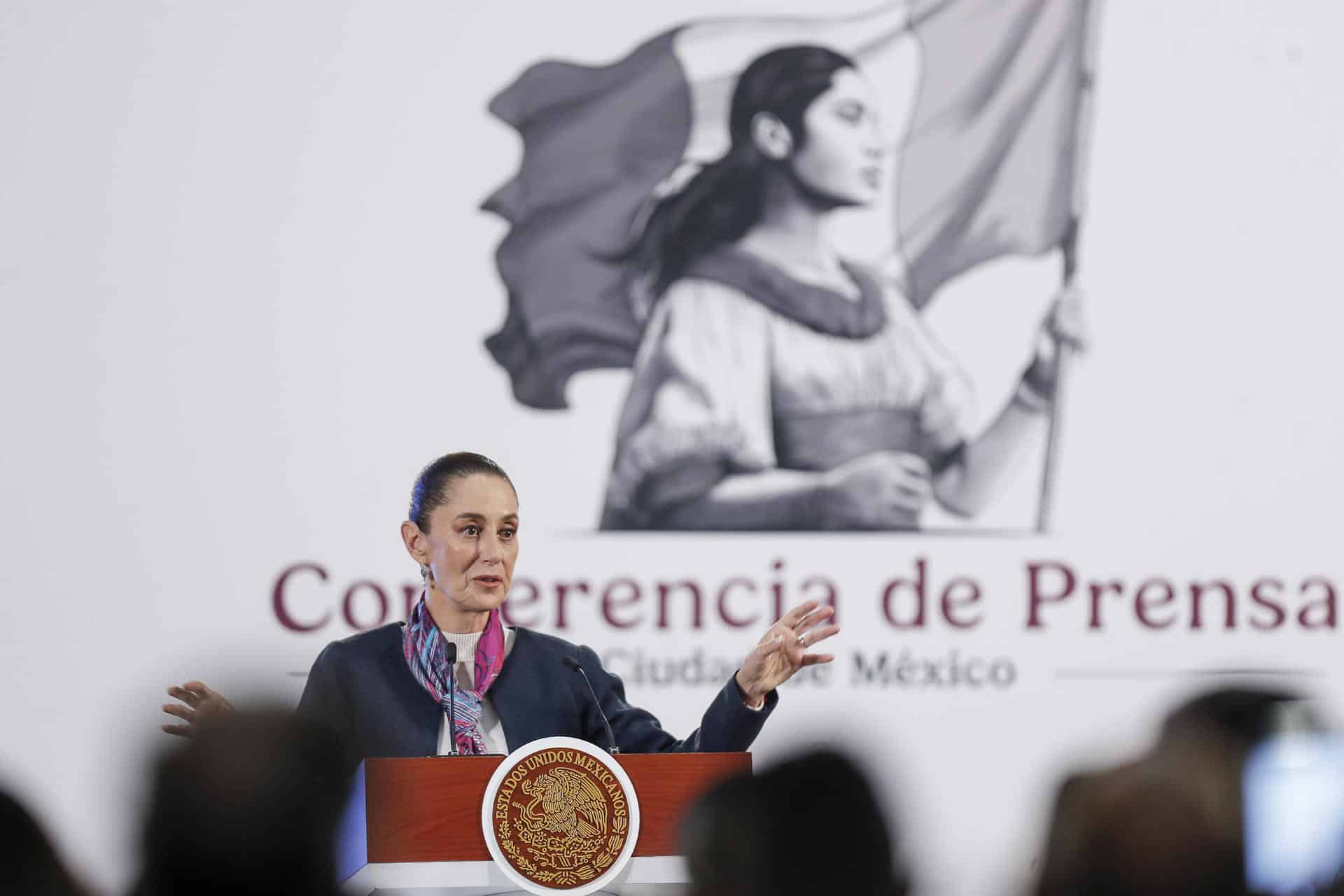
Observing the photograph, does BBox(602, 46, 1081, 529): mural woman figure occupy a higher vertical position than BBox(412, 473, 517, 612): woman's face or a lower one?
higher

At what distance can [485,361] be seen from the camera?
4473 mm

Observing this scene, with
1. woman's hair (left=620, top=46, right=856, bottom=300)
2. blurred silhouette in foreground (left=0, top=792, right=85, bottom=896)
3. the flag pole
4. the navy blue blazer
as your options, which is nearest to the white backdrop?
the flag pole

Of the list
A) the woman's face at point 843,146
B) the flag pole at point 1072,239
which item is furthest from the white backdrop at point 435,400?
the woman's face at point 843,146

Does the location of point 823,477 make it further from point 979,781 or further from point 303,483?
point 303,483

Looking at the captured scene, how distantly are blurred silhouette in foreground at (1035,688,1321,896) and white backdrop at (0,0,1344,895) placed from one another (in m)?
3.06

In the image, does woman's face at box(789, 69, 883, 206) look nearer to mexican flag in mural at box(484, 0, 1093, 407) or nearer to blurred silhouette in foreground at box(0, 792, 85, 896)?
mexican flag in mural at box(484, 0, 1093, 407)

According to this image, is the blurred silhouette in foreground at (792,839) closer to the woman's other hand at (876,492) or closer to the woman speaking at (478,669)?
the woman speaking at (478,669)

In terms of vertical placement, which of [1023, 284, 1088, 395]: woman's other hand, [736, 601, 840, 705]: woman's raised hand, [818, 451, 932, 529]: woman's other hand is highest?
[1023, 284, 1088, 395]: woman's other hand

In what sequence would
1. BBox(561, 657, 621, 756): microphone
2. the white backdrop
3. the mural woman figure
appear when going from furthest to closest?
the mural woman figure, the white backdrop, BBox(561, 657, 621, 756): microphone

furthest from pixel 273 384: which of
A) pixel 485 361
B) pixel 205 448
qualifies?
pixel 485 361

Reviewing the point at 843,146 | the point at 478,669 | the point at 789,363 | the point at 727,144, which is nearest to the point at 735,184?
the point at 727,144

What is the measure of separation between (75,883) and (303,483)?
327 cm

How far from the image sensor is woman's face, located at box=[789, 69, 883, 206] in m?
4.54

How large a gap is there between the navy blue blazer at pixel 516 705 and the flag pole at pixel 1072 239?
6.02ft
